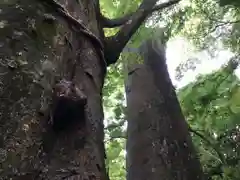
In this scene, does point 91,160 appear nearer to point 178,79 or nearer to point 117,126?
point 178,79

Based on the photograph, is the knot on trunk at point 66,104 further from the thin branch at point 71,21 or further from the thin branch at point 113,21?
the thin branch at point 113,21

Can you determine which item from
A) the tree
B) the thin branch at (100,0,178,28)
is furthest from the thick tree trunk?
the thin branch at (100,0,178,28)

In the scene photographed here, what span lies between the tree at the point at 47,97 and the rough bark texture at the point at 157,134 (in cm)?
156

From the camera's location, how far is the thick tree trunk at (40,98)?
121 cm

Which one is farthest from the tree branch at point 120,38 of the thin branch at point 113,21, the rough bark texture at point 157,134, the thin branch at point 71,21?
the rough bark texture at point 157,134

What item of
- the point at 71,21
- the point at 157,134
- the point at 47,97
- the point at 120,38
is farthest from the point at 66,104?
the point at 157,134

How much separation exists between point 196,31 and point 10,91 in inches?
130

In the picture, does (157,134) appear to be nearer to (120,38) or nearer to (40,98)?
(120,38)

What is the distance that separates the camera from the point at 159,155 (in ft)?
10.6

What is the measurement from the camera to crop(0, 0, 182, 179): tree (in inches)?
48.4

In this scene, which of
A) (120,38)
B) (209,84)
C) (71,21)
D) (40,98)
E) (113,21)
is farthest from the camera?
(209,84)

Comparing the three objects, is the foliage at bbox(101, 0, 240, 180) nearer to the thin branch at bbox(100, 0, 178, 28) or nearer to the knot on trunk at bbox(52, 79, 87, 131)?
the thin branch at bbox(100, 0, 178, 28)

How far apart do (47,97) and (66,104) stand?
0.08 m

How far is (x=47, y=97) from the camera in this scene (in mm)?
1396
